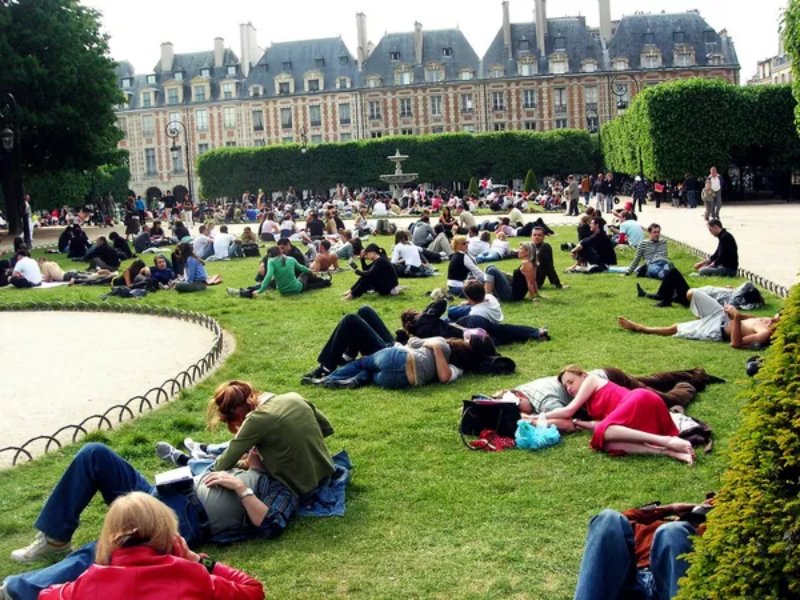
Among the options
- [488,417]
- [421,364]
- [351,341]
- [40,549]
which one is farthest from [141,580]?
[351,341]

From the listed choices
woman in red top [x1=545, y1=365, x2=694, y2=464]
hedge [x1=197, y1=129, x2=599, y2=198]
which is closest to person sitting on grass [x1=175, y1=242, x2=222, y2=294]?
woman in red top [x1=545, y1=365, x2=694, y2=464]

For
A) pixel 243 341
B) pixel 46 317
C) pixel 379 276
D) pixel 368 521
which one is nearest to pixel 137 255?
pixel 46 317

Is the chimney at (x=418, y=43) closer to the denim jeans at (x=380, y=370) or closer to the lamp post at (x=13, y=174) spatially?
the lamp post at (x=13, y=174)

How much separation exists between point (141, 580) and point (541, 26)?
70900mm

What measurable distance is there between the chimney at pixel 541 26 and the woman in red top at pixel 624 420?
66.8 meters

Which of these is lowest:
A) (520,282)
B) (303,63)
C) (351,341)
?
(351,341)

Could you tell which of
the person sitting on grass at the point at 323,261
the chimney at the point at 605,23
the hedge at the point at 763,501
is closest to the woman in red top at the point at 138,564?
the hedge at the point at 763,501

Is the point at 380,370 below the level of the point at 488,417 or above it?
above

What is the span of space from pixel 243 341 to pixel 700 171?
31.9m

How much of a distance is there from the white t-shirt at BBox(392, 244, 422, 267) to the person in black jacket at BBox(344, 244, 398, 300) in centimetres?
224

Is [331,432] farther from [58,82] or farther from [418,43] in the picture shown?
[418,43]

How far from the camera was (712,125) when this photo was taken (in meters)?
40.3

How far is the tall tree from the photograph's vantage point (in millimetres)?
33094

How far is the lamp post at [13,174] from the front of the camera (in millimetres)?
30836
